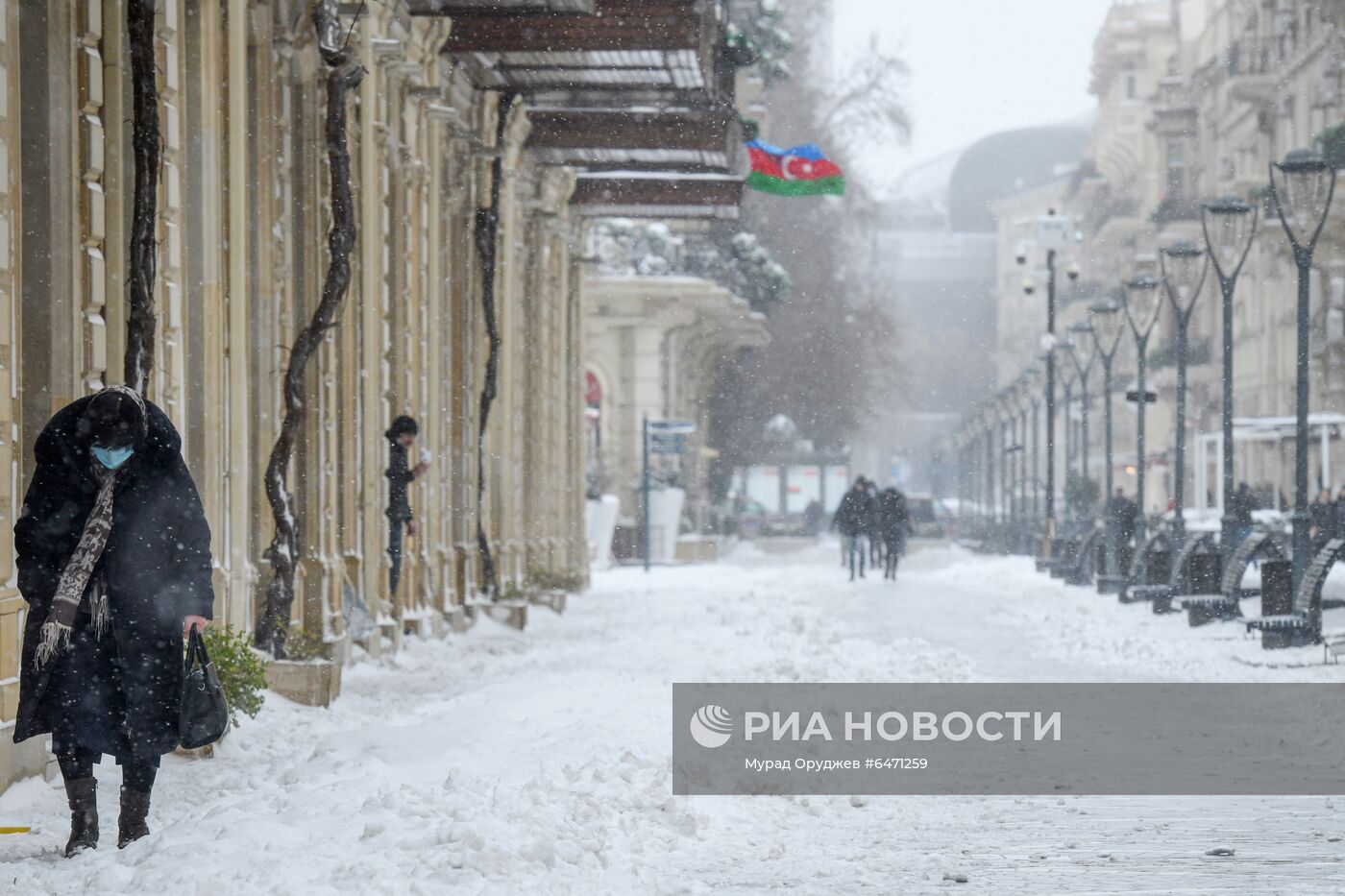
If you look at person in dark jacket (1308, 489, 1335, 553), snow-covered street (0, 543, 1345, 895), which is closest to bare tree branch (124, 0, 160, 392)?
snow-covered street (0, 543, 1345, 895)

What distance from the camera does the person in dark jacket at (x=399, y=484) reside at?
17953 millimetres

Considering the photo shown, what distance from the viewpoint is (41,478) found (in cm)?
750

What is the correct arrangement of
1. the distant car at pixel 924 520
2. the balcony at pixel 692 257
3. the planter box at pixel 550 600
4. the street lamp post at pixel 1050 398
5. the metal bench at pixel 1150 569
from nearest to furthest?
the metal bench at pixel 1150 569, the planter box at pixel 550 600, the street lamp post at pixel 1050 398, the balcony at pixel 692 257, the distant car at pixel 924 520

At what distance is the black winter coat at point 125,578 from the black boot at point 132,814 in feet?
0.55

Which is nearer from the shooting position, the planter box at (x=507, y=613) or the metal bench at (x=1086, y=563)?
the planter box at (x=507, y=613)

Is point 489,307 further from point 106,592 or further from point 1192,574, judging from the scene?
point 106,592

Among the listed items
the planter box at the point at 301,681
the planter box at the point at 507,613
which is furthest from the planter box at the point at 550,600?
the planter box at the point at 301,681

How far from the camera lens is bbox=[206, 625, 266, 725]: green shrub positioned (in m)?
10.8

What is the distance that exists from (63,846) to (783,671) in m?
6.90

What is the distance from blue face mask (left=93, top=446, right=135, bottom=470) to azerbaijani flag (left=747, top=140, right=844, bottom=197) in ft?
70.5

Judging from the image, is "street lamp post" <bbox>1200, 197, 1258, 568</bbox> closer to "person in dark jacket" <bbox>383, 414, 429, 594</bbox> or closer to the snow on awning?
"person in dark jacket" <bbox>383, 414, 429, 594</bbox>

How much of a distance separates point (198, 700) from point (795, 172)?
21878mm

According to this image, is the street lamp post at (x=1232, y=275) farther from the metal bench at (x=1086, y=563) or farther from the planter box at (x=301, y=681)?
the planter box at (x=301, y=681)

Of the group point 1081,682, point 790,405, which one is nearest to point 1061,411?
point 790,405
